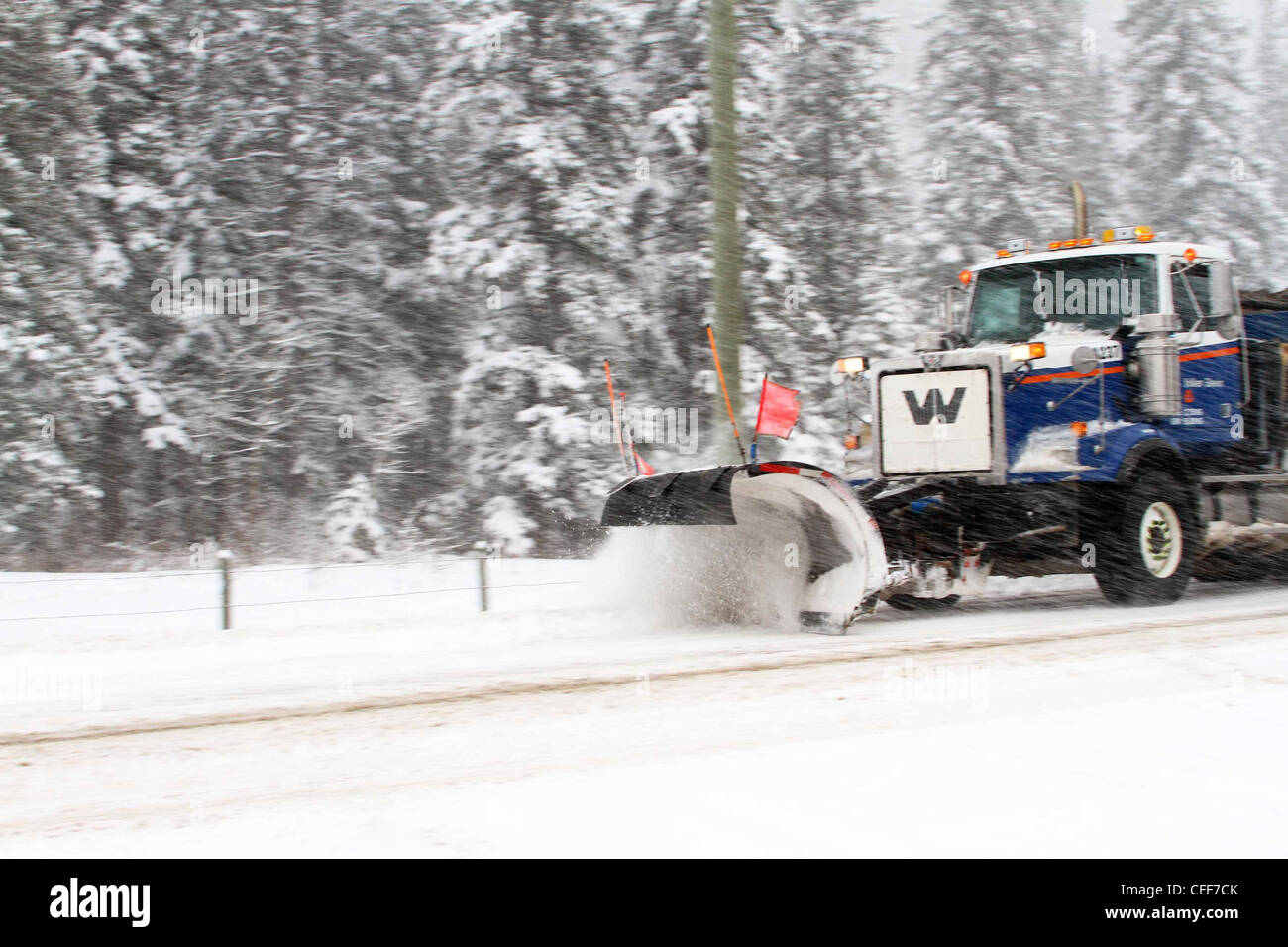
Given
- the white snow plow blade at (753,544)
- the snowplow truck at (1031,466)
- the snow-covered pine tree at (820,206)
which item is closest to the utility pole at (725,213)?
the snowplow truck at (1031,466)

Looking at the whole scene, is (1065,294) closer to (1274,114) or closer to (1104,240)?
(1104,240)

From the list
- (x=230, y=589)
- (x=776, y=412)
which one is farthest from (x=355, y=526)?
(x=776, y=412)

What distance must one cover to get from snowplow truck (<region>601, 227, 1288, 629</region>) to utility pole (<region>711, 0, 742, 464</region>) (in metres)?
1.01

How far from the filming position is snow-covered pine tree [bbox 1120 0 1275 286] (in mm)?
29000

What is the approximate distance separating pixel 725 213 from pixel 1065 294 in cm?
274

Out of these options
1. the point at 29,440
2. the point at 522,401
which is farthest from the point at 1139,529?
the point at 29,440

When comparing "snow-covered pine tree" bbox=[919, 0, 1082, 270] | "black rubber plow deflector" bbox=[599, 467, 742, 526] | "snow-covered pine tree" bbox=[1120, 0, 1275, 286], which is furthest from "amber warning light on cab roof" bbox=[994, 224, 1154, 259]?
"snow-covered pine tree" bbox=[1120, 0, 1275, 286]

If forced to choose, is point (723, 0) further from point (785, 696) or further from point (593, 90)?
point (593, 90)

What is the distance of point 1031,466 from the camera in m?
8.77

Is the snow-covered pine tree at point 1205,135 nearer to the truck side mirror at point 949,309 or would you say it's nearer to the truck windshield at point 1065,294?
the truck side mirror at point 949,309

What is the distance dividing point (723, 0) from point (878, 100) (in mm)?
14896

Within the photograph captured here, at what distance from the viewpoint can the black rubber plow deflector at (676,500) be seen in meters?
7.73

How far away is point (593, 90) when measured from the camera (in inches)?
713

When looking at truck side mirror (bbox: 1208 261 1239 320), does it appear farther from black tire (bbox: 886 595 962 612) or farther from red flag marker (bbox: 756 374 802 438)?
red flag marker (bbox: 756 374 802 438)
